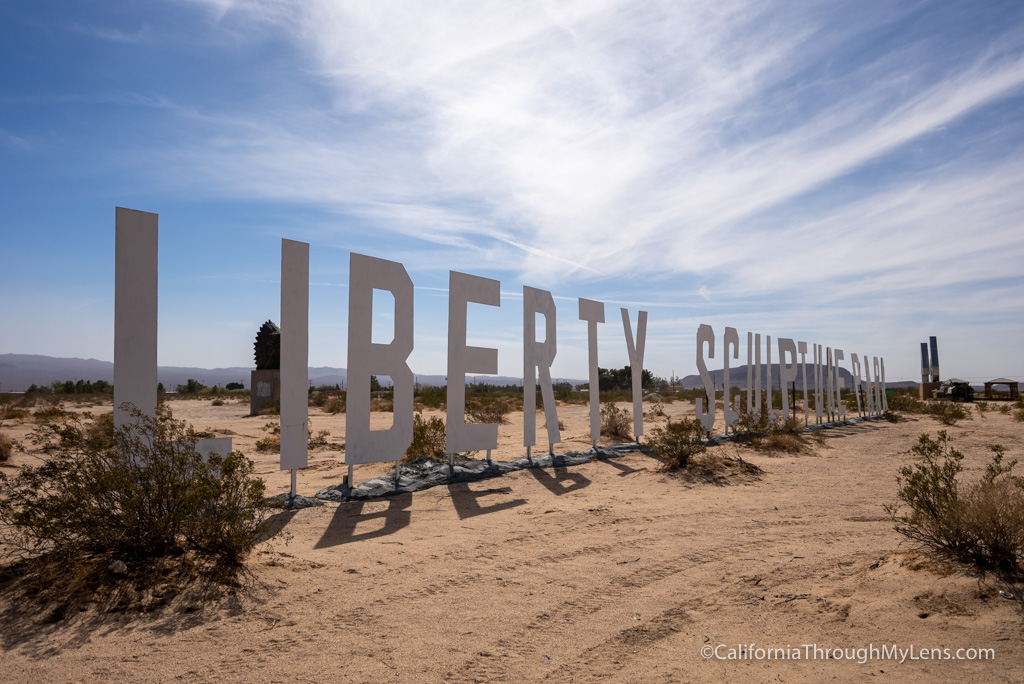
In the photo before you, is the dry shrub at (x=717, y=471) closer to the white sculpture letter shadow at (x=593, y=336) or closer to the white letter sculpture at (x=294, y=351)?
the white sculpture letter shadow at (x=593, y=336)

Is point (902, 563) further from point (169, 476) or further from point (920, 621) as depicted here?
point (169, 476)

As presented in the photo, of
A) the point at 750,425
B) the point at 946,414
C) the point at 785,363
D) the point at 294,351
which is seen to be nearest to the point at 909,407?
the point at 946,414

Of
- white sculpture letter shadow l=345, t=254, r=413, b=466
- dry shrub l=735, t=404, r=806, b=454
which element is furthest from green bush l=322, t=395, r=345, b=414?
white sculpture letter shadow l=345, t=254, r=413, b=466

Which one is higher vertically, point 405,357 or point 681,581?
point 405,357

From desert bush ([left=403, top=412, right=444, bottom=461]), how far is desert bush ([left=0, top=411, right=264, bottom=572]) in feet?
20.0

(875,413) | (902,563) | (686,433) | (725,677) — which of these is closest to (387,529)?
(725,677)

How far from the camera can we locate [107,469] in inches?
197

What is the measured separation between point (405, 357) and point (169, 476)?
14.4 ft

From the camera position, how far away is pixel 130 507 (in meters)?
4.75

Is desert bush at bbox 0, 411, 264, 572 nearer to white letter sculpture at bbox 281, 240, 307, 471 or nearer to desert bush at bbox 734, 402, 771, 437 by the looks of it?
white letter sculpture at bbox 281, 240, 307, 471

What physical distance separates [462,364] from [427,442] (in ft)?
8.03

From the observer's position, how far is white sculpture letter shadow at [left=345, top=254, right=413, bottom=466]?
848 cm

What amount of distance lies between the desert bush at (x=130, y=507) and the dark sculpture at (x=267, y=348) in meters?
18.8

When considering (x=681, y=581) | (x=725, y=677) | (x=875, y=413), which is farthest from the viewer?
(x=875, y=413)
